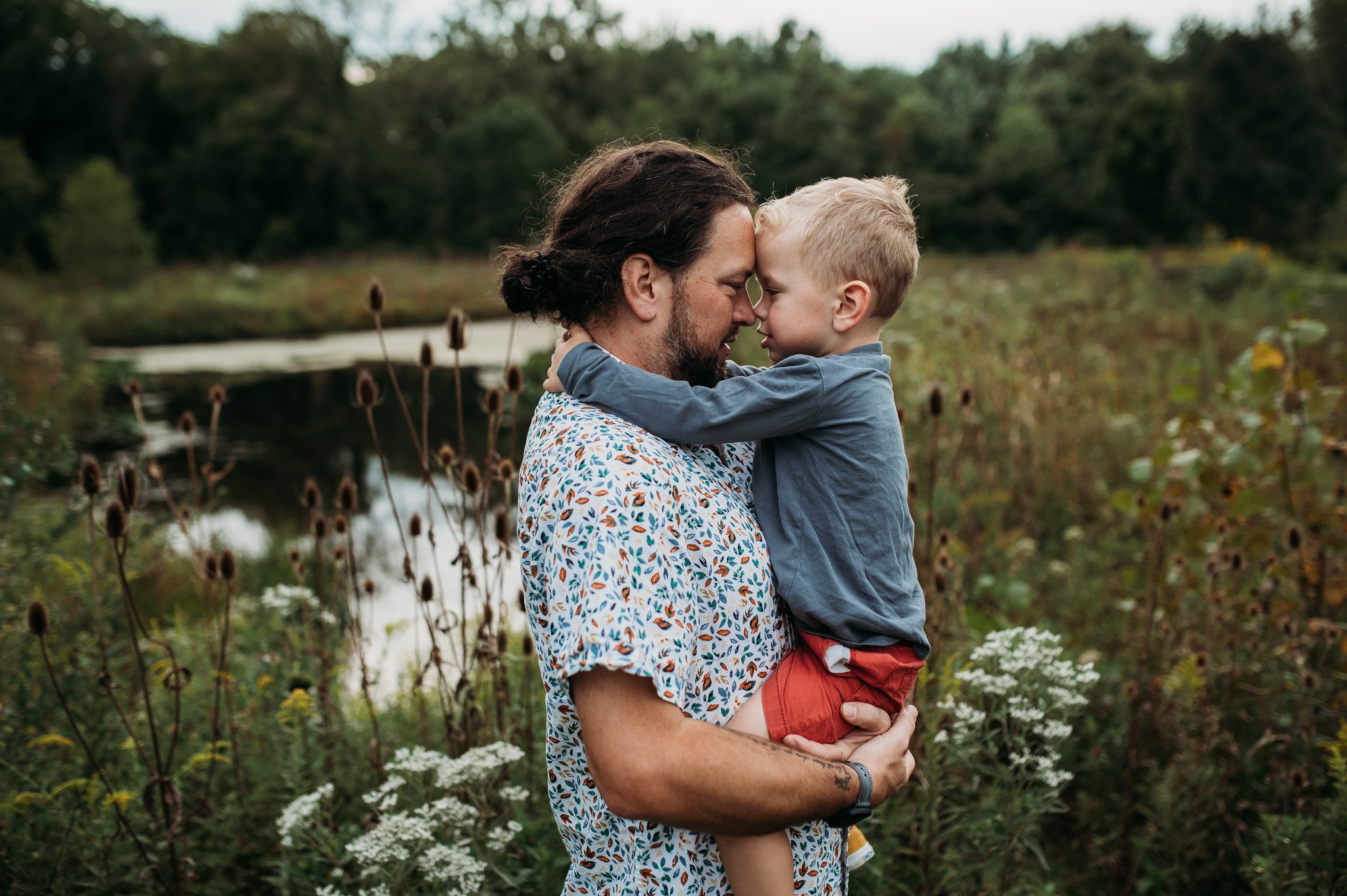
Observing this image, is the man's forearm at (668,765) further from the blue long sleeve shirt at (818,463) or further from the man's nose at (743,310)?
the man's nose at (743,310)

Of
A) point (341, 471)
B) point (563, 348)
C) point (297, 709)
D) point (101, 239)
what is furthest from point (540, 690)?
point (101, 239)

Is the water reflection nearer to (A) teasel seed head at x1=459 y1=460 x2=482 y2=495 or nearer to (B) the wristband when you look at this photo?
(A) teasel seed head at x1=459 y1=460 x2=482 y2=495

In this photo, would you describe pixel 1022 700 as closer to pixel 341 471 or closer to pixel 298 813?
pixel 298 813

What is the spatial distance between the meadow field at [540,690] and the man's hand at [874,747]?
25.2 inches

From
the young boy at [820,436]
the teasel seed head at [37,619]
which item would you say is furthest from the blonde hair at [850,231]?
the teasel seed head at [37,619]

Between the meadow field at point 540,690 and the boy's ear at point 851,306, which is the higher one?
the boy's ear at point 851,306

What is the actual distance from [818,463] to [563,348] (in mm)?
487

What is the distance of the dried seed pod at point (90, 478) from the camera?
6.29 feet

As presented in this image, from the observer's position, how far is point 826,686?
143cm

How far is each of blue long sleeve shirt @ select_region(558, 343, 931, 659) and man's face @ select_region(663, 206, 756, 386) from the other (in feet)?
0.23

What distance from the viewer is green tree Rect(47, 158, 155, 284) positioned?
68.0ft

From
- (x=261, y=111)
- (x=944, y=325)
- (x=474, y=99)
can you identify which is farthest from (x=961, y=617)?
(x=474, y=99)

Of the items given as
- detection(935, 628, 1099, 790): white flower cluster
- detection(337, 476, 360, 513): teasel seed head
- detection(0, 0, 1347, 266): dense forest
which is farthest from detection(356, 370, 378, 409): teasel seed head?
detection(0, 0, 1347, 266): dense forest

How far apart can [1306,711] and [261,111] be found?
39550 millimetres
